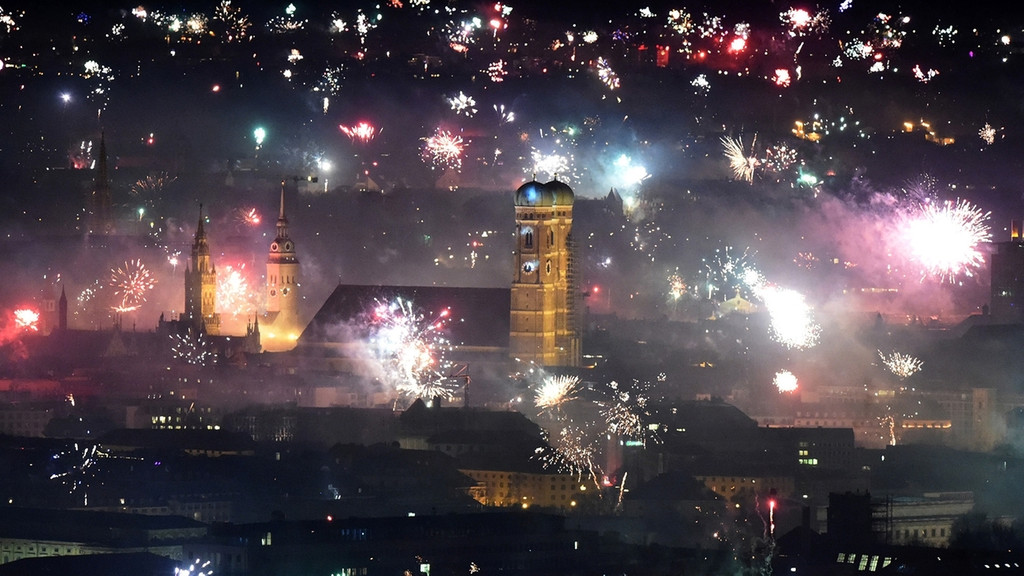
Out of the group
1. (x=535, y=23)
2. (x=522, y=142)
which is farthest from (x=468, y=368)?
(x=535, y=23)

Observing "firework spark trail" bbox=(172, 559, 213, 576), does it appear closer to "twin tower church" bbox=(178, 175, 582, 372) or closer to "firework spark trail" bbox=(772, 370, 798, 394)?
"twin tower church" bbox=(178, 175, 582, 372)

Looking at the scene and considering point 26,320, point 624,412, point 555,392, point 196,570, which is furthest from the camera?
point 26,320

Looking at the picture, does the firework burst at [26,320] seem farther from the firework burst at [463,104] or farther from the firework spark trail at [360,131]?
the firework burst at [463,104]

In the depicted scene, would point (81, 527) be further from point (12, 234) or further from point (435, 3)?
point (435, 3)

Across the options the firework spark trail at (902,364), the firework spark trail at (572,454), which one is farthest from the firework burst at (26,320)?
the firework spark trail at (902,364)

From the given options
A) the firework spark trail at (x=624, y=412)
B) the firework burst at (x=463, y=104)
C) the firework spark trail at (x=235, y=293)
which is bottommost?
the firework spark trail at (x=624, y=412)

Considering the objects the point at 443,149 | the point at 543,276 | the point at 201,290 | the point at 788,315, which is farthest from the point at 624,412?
the point at 443,149

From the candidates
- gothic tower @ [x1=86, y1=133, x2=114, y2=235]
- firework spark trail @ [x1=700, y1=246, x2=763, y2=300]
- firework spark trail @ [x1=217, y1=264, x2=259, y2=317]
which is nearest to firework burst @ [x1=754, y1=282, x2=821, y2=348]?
firework spark trail @ [x1=700, y1=246, x2=763, y2=300]

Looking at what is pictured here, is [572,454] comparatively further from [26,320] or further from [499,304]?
[26,320]
